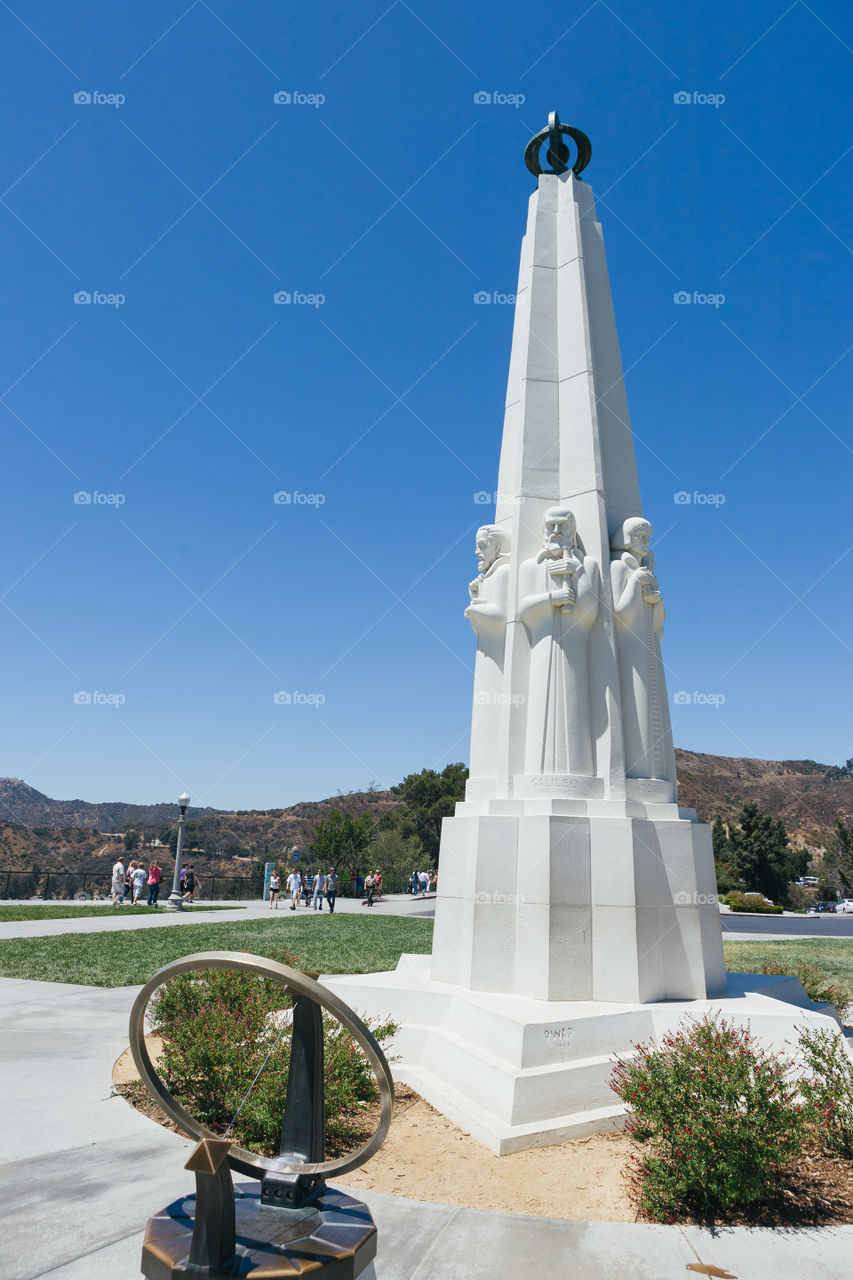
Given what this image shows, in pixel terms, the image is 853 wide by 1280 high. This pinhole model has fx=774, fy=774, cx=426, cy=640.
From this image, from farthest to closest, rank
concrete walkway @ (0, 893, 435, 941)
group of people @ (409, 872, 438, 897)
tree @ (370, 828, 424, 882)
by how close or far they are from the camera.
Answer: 1. tree @ (370, 828, 424, 882)
2. group of people @ (409, 872, 438, 897)
3. concrete walkway @ (0, 893, 435, 941)

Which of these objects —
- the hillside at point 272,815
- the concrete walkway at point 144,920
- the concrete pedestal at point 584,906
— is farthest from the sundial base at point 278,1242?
the hillside at point 272,815

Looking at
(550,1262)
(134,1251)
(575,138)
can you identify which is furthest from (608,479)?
(134,1251)

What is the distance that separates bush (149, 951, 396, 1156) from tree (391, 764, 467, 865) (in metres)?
52.5

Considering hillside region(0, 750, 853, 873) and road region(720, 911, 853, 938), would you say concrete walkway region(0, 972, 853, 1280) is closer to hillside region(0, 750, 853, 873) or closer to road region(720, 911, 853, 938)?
road region(720, 911, 853, 938)

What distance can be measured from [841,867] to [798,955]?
57406mm

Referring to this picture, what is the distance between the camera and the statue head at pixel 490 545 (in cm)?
901

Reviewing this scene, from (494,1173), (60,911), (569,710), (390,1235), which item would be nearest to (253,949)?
(569,710)

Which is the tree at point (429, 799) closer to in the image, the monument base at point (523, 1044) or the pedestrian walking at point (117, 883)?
the pedestrian walking at point (117, 883)

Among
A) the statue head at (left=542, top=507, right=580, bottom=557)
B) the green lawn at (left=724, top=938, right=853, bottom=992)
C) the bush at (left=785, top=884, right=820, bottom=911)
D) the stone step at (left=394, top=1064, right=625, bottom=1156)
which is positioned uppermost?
the statue head at (left=542, top=507, right=580, bottom=557)

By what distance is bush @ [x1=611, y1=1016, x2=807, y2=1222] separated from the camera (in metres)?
4.08

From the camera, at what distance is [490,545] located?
9039mm

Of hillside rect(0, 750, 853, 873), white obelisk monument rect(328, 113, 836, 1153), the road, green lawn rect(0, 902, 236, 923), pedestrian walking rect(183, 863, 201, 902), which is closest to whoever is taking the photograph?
white obelisk monument rect(328, 113, 836, 1153)

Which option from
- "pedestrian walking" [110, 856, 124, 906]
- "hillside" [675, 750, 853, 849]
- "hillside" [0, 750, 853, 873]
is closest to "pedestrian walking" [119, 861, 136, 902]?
"pedestrian walking" [110, 856, 124, 906]

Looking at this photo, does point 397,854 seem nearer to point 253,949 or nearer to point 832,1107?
point 253,949
